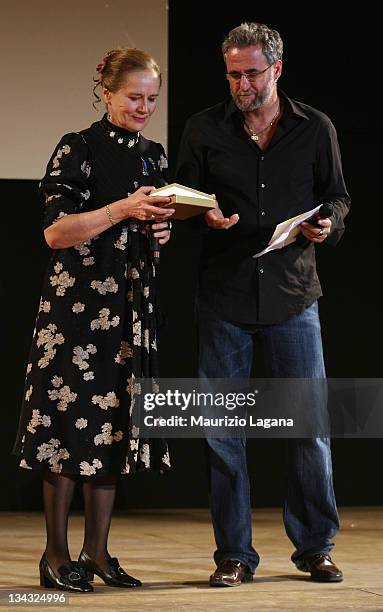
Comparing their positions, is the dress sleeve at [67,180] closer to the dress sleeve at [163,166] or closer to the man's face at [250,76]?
the dress sleeve at [163,166]

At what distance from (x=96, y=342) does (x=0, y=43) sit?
8.41 feet

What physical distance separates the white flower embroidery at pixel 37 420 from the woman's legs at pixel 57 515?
5.0 inches

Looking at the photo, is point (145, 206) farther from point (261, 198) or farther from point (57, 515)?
point (57, 515)

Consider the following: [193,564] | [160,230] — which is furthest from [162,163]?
[193,564]

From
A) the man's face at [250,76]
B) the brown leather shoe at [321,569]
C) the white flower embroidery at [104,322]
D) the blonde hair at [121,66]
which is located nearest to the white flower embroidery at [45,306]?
the white flower embroidery at [104,322]

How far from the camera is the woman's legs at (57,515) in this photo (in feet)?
9.09

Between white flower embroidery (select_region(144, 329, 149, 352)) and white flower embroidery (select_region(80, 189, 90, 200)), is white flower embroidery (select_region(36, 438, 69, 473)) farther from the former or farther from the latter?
white flower embroidery (select_region(80, 189, 90, 200))

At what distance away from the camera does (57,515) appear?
278cm

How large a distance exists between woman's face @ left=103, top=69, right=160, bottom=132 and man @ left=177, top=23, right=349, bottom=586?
262 millimetres

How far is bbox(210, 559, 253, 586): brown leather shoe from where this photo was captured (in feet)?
9.36

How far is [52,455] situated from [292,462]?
0.69 metres

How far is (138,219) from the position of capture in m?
2.77

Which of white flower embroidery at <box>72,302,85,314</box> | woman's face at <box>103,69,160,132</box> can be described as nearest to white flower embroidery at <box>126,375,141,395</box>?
white flower embroidery at <box>72,302,85,314</box>

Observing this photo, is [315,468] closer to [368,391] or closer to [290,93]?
[368,391]
